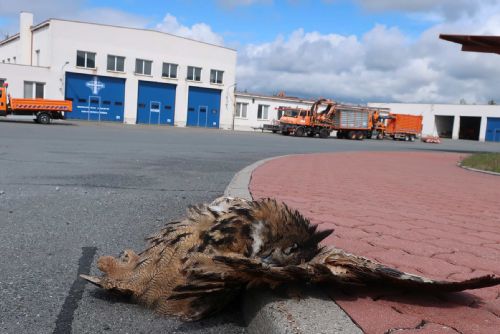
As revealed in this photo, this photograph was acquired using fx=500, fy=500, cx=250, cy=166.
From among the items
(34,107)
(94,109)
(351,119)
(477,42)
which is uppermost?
(477,42)

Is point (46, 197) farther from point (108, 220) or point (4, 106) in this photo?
point (4, 106)

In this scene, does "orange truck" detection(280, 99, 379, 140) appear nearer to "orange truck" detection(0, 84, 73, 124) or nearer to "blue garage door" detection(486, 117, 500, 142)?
"orange truck" detection(0, 84, 73, 124)

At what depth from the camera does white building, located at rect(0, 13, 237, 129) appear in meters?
45.3

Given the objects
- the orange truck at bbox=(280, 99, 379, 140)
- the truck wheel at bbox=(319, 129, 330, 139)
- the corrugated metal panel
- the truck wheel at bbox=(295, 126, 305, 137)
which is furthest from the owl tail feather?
the corrugated metal panel

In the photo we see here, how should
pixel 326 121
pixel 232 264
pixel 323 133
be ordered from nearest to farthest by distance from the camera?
pixel 232 264 < pixel 326 121 < pixel 323 133

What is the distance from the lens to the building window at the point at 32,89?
44719 millimetres

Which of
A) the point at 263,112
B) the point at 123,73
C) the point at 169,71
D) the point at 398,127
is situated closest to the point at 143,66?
the point at 123,73

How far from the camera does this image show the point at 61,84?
45781mm

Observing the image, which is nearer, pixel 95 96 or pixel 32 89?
pixel 32 89

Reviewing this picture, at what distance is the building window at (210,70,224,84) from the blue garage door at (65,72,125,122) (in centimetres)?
1021

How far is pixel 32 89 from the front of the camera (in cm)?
4497

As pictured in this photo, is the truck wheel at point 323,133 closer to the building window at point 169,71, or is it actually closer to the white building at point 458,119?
the building window at point 169,71

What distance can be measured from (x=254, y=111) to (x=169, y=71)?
11512 millimetres

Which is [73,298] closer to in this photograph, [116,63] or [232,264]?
[232,264]
